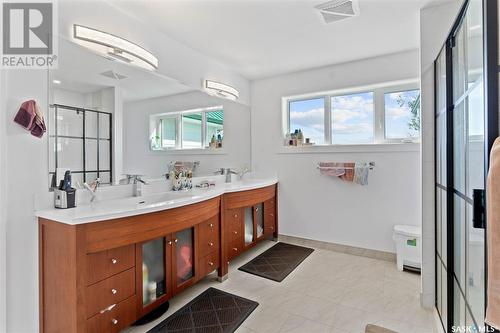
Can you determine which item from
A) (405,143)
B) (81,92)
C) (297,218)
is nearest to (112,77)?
(81,92)

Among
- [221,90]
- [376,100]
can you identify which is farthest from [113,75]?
[376,100]

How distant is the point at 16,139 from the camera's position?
4.94ft

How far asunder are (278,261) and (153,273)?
1566 mm

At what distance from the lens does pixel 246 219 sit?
3137 millimetres

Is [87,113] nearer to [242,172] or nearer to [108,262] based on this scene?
[108,262]

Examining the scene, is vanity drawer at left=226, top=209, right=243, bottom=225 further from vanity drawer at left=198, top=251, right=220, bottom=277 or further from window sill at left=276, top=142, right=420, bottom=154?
window sill at left=276, top=142, right=420, bottom=154

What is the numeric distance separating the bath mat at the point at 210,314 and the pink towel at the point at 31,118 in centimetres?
154

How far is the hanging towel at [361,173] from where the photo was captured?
3.13 m

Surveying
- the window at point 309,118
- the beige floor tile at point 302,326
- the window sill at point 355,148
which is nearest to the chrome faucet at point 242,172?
the window sill at point 355,148

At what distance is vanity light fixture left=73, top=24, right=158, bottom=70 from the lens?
1.85 m

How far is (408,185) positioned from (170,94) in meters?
2.91

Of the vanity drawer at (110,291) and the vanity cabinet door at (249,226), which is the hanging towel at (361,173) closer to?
the vanity cabinet door at (249,226)

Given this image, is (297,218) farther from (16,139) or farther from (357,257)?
(16,139)

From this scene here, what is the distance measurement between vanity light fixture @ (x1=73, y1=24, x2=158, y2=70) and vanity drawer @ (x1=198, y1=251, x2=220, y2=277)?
1.86 metres
